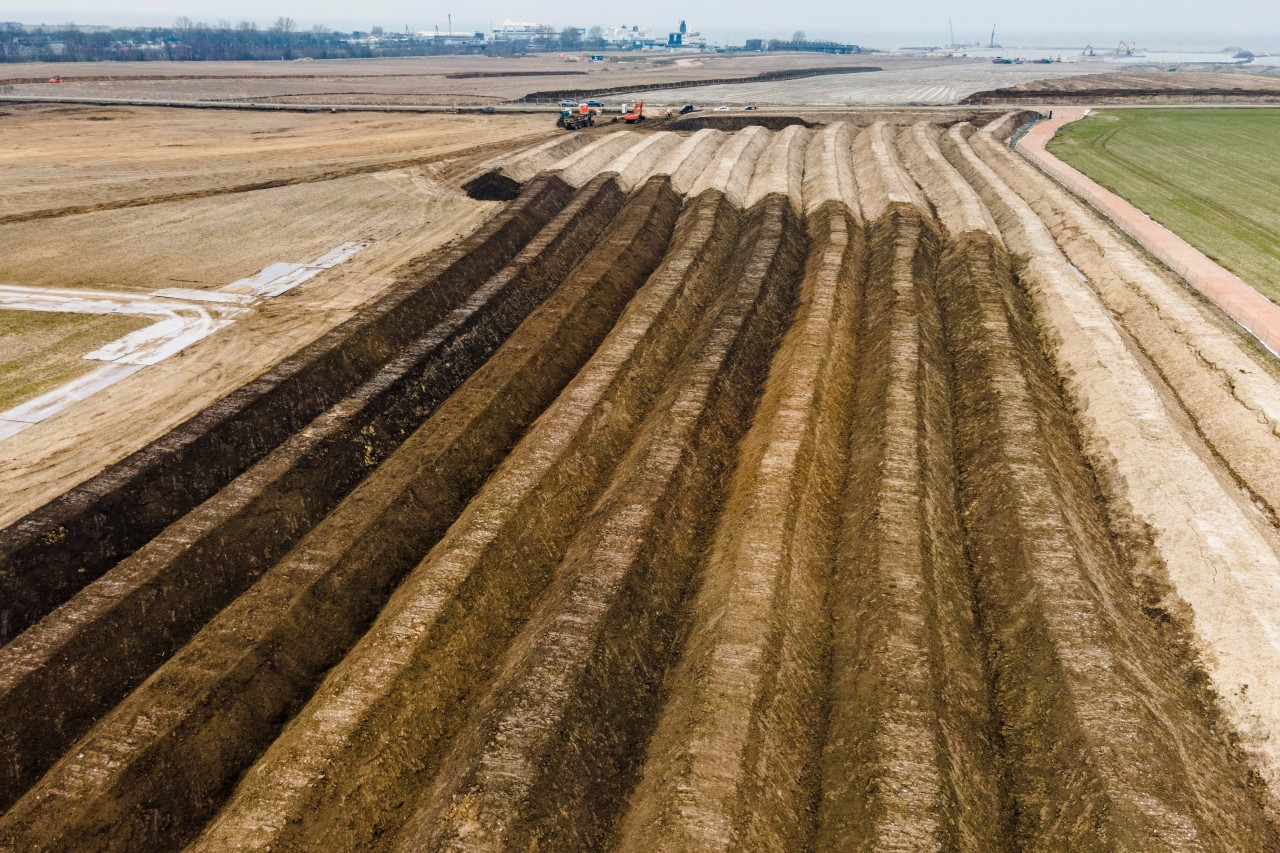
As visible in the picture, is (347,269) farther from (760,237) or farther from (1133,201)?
(1133,201)

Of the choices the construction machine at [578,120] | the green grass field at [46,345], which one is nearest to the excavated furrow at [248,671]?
the green grass field at [46,345]

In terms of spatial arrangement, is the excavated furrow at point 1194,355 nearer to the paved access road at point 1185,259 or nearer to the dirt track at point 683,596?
the dirt track at point 683,596

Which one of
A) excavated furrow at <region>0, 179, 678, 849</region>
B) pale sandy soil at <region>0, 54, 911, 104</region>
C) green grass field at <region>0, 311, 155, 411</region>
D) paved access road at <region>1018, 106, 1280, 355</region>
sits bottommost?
excavated furrow at <region>0, 179, 678, 849</region>

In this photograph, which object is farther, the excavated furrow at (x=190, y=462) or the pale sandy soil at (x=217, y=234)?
the pale sandy soil at (x=217, y=234)

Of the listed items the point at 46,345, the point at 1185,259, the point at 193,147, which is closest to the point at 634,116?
the point at 193,147

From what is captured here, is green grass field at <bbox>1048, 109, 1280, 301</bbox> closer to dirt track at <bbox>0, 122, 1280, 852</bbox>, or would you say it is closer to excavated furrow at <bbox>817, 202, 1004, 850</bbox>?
dirt track at <bbox>0, 122, 1280, 852</bbox>

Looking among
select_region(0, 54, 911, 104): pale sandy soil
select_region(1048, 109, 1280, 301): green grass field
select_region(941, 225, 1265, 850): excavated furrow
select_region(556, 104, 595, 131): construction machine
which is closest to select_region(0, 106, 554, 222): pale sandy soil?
select_region(556, 104, 595, 131): construction machine
